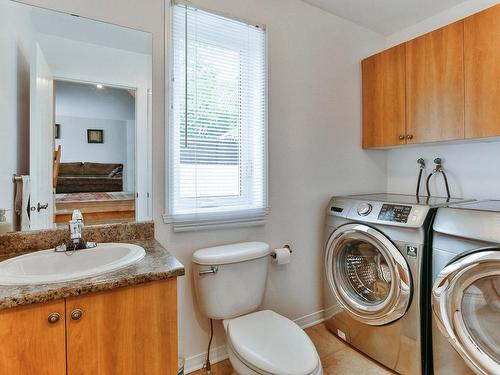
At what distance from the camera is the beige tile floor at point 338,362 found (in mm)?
1671

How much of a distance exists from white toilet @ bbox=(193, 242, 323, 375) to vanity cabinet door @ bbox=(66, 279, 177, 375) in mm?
336

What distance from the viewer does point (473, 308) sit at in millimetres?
1313

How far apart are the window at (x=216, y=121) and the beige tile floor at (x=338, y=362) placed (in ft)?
2.89

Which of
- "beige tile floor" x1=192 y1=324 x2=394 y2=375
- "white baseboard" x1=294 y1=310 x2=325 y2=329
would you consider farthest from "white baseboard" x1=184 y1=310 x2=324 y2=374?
"white baseboard" x1=294 y1=310 x2=325 y2=329

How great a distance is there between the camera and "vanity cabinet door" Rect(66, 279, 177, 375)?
2.98ft

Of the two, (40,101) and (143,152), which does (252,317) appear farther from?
(40,101)

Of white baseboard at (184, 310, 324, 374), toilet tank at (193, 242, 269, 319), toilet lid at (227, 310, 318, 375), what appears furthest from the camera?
white baseboard at (184, 310, 324, 374)

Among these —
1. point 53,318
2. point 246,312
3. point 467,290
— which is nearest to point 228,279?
point 246,312

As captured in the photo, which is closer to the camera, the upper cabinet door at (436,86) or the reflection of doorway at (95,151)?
the reflection of doorway at (95,151)

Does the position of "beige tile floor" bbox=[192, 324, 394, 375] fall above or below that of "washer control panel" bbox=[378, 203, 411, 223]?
below

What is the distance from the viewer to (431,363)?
4.90 feet

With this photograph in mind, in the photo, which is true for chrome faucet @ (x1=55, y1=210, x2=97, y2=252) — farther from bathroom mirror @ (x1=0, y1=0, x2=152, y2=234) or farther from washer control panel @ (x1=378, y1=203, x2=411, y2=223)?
washer control panel @ (x1=378, y1=203, x2=411, y2=223)

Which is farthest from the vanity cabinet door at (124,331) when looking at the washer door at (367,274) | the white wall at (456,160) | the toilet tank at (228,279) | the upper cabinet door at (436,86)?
the white wall at (456,160)

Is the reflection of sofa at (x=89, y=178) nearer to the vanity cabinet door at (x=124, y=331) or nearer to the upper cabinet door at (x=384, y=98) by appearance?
the vanity cabinet door at (x=124, y=331)
